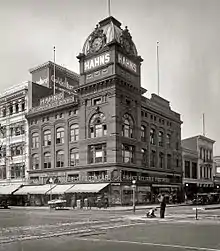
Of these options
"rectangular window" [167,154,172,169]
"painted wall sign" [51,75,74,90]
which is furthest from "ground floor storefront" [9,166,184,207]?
"painted wall sign" [51,75,74,90]

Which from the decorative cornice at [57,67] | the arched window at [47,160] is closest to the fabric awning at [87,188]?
the arched window at [47,160]

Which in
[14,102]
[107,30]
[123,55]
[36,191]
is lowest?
[36,191]

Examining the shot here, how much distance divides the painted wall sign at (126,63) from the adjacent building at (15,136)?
1737cm

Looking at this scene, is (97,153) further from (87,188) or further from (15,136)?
(15,136)

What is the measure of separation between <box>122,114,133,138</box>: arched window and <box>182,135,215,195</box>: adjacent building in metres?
20.4

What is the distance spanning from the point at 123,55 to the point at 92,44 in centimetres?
475

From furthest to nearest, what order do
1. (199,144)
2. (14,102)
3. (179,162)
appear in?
1. (199,144)
2. (179,162)
3. (14,102)

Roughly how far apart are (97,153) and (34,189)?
36.3 feet

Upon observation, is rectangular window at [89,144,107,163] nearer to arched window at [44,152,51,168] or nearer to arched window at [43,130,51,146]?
arched window at [44,152,51,168]

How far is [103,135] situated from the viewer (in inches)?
2147

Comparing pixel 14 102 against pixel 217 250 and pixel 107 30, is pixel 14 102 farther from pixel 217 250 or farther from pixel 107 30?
pixel 217 250

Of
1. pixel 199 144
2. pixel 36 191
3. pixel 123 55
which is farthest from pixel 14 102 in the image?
pixel 199 144

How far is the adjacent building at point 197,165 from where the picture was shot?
75438 millimetres

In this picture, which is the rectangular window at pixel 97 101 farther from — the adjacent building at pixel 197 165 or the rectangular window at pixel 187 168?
the rectangular window at pixel 187 168
